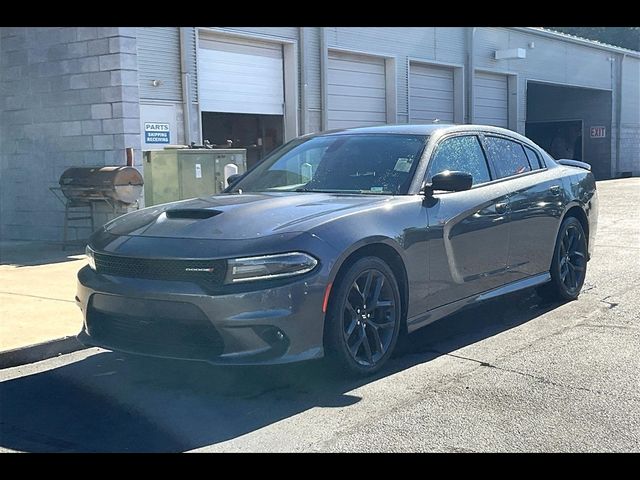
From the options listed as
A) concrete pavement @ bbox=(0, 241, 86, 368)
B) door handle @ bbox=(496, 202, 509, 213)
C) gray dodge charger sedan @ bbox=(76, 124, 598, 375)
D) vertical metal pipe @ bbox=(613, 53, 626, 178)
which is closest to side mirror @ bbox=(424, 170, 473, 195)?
gray dodge charger sedan @ bbox=(76, 124, 598, 375)

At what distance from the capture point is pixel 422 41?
19.7 meters

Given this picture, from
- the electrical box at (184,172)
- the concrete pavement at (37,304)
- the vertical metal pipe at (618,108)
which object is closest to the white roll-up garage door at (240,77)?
the electrical box at (184,172)

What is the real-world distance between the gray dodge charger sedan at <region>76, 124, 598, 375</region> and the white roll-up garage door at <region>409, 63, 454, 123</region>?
13.3 m

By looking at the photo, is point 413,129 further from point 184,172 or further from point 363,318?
point 184,172

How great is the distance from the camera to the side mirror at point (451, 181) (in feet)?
17.5

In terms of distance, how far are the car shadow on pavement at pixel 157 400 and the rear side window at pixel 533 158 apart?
2.06 metres

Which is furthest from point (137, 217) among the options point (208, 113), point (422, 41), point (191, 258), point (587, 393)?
point (422, 41)

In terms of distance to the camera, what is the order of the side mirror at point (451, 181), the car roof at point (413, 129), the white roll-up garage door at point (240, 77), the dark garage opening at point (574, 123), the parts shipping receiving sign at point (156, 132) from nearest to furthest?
the side mirror at point (451, 181)
the car roof at point (413, 129)
the parts shipping receiving sign at point (156, 132)
the white roll-up garage door at point (240, 77)
the dark garage opening at point (574, 123)

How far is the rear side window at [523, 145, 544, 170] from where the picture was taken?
275 inches

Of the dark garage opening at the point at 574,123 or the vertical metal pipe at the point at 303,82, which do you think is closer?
the vertical metal pipe at the point at 303,82

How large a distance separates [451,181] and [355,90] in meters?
13.0

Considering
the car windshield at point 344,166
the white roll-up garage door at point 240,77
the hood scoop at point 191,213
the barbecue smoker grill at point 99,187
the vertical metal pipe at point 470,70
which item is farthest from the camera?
the vertical metal pipe at point 470,70

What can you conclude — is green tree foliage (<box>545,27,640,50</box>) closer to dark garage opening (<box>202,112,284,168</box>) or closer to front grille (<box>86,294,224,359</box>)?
dark garage opening (<box>202,112,284,168</box>)

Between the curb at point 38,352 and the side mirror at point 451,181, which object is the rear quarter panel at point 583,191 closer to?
the side mirror at point 451,181
